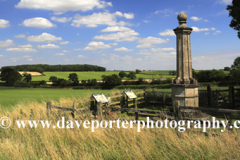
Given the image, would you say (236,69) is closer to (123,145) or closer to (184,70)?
(184,70)

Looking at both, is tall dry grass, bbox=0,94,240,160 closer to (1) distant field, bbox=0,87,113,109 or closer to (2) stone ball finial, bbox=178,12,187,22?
(2) stone ball finial, bbox=178,12,187,22

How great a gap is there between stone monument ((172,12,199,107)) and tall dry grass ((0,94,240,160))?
431cm

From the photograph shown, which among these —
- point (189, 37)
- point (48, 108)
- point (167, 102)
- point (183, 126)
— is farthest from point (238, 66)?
point (48, 108)

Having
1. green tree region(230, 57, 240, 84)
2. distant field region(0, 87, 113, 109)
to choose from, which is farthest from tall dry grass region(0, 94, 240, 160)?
green tree region(230, 57, 240, 84)

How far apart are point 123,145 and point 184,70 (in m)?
5.91

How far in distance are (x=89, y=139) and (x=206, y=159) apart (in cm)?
306

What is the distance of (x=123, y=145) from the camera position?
505 cm

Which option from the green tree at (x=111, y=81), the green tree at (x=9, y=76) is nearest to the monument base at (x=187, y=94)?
the green tree at (x=111, y=81)

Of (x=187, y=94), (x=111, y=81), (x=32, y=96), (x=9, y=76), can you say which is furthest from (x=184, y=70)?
(x=9, y=76)

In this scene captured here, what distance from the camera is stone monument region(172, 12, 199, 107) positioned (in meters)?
9.57

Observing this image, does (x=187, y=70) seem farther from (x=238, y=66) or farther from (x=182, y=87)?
(x=238, y=66)

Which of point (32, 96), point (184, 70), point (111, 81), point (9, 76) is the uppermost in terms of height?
point (9, 76)

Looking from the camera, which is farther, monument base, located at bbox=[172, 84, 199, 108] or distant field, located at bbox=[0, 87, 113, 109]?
distant field, located at bbox=[0, 87, 113, 109]

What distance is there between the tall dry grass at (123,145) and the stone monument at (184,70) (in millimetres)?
4308
